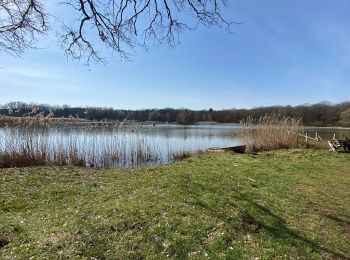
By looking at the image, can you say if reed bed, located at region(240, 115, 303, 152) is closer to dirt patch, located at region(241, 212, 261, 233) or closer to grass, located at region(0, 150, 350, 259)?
grass, located at region(0, 150, 350, 259)

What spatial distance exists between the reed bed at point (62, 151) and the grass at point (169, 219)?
4594 mm

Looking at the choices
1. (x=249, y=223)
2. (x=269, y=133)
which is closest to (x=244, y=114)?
(x=269, y=133)

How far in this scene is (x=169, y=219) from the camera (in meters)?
5.33

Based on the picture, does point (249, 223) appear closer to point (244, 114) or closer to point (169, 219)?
point (169, 219)

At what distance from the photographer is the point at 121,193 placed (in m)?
6.98

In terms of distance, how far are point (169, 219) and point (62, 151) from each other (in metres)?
10.8

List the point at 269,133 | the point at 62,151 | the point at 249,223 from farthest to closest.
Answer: the point at 269,133
the point at 62,151
the point at 249,223

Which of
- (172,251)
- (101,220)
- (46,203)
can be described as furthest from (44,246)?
(46,203)

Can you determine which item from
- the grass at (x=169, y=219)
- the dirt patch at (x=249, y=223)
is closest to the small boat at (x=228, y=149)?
the grass at (x=169, y=219)

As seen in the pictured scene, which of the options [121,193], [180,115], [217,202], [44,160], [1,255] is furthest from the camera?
[180,115]

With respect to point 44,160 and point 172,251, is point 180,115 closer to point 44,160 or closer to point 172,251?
point 44,160

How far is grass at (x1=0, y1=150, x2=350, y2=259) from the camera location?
14.9 ft

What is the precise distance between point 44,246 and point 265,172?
8.13m

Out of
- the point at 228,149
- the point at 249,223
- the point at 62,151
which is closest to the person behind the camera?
the point at 249,223
